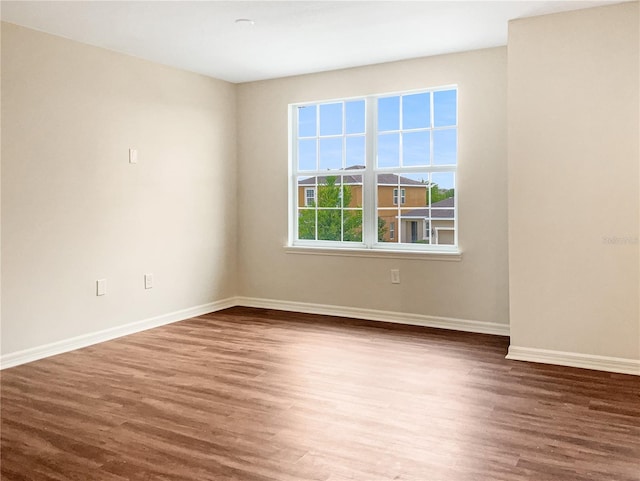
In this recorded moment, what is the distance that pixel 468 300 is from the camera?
4852mm

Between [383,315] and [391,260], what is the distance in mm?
539

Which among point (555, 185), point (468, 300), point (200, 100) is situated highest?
point (200, 100)

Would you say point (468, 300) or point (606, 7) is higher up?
point (606, 7)

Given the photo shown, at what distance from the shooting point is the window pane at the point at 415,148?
16.7ft

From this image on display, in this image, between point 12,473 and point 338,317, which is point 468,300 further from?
point 12,473

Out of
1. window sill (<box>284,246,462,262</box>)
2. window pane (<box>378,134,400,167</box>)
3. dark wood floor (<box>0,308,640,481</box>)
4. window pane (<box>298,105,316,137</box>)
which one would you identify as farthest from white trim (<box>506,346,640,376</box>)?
window pane (<box>298,105,316,137</box>)

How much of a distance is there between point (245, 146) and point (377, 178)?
1592 millimetres

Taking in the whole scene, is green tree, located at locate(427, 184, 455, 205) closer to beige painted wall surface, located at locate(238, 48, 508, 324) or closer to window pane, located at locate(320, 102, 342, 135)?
beige painted wall surface, located at locate(238, 48, 508, 324)

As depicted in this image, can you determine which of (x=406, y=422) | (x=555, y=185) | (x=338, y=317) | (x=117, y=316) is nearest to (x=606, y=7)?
(x=555, y=185)

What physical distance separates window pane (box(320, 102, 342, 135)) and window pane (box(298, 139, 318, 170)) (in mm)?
177

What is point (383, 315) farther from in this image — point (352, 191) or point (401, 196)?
point (352, 191)

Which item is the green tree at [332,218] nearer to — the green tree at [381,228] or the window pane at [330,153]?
the green tree at [381,228]

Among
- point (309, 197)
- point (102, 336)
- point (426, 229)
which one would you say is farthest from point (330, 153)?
point (102, 336)

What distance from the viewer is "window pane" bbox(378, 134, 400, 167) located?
207 inches
